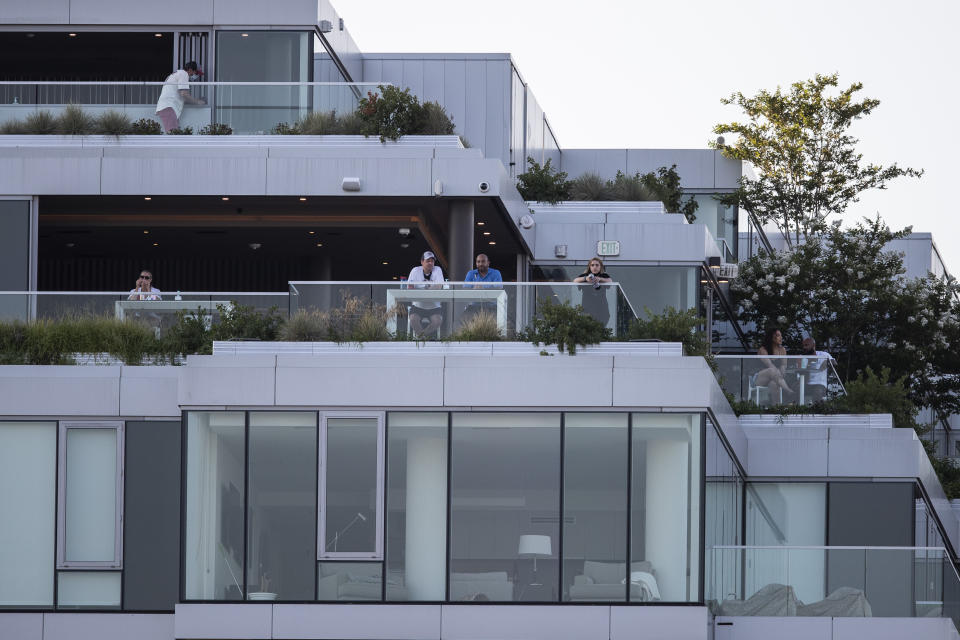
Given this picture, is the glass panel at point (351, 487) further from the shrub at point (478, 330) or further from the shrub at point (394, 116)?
the shrub at point (394, 116)

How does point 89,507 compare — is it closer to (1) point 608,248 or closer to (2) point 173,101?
(2) point 173,101

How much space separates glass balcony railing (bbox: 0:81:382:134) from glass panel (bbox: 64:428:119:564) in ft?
31.5

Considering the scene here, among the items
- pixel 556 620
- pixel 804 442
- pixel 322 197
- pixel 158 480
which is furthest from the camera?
pixel 322 197

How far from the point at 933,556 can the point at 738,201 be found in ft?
67.1

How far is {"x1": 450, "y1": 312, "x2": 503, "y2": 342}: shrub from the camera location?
22.2 meters

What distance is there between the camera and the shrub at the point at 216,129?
3061 centimetres

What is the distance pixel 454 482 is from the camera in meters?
21.7

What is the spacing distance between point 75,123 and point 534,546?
13.9 meters

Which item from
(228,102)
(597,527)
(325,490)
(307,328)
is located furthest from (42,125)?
(597,527)

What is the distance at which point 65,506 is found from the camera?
22.8 meters

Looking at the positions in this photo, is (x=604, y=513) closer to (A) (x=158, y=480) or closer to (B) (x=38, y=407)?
(A) (x=158, y=480)

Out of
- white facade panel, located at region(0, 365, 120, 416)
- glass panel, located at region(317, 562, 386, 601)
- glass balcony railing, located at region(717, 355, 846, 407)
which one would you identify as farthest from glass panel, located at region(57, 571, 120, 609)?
glass balcony railing, located at region(717, 355, 846, 407)

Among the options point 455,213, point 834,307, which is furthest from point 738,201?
point 455,213

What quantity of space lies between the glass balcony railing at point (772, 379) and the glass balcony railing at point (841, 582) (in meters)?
5.19
